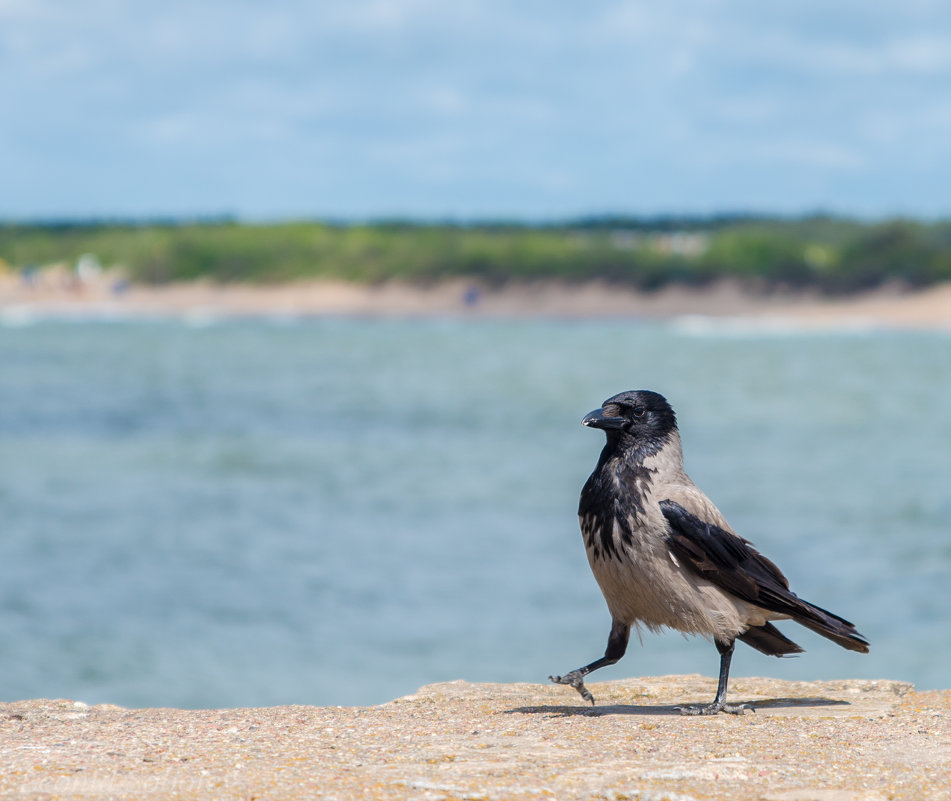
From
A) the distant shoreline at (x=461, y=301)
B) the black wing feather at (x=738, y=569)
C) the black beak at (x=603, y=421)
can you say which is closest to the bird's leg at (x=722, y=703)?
the black wing feather at (x=738, y=569)

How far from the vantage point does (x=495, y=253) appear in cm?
11012

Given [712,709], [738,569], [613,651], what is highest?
[738,569]

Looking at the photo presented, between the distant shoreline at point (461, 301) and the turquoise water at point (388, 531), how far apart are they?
44.3 m

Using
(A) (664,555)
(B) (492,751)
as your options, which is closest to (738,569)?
(A) (664,555)

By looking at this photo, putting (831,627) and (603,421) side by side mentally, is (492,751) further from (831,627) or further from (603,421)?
(831,627)

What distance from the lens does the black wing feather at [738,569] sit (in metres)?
6.00

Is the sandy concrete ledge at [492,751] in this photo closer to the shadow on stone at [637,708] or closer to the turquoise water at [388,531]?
the shadow on stone at [637,708]

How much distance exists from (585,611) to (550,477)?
1057 cm

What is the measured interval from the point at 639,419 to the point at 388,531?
1500 cm

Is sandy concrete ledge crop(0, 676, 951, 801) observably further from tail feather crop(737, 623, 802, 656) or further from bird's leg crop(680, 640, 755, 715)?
tail feather crop(737, 623, 802, 656)

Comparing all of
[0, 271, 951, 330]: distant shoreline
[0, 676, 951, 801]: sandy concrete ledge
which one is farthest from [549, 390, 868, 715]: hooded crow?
[0, 271, 951, 330]: distant shoreline

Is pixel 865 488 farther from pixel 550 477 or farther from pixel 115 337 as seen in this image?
pixel 115 337

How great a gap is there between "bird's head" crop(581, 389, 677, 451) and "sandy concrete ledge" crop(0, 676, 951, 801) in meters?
1.25

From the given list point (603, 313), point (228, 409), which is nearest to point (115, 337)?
point (603, 313)
